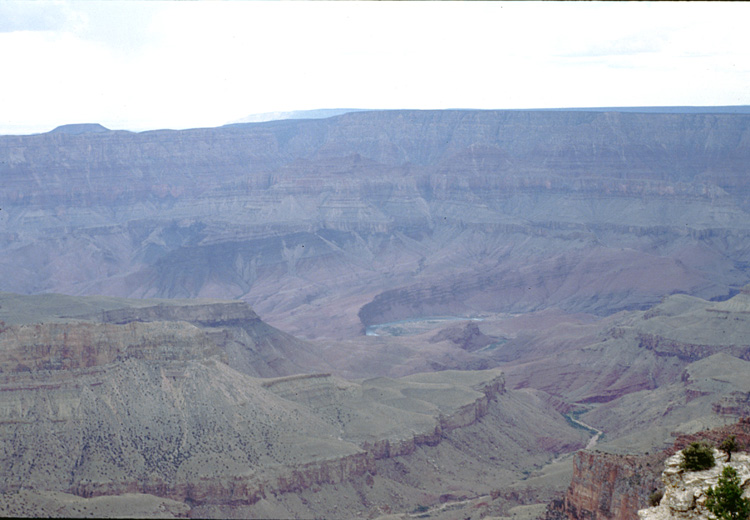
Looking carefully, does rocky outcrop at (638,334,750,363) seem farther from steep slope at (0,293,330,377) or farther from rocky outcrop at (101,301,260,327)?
rocky outcrop at (101,301,260,327)

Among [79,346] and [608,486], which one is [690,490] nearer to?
[608,486]

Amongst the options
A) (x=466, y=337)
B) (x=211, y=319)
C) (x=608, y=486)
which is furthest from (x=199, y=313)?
(x=608, y=486)

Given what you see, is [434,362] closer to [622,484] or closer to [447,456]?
[447,456]

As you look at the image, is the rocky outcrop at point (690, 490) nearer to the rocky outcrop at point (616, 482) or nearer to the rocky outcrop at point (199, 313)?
the rocky outcrop at point (616, 482)

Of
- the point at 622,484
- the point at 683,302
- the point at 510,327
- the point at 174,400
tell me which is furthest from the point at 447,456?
the point at 510,327

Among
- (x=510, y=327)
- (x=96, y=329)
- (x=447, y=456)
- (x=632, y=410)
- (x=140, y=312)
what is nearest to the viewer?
(x=96, y=329)

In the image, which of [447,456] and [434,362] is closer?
[447,456]

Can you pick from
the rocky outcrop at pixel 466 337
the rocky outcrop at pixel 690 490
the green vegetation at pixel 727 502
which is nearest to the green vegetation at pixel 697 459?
the rocky outcrop at pixel 690 490
